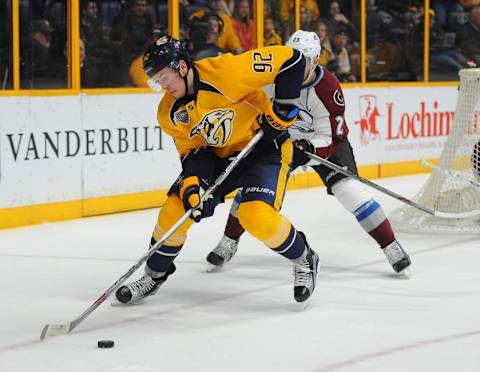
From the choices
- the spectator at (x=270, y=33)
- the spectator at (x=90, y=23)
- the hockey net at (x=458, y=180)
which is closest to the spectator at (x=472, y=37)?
the spectator at (x=270, y=33)

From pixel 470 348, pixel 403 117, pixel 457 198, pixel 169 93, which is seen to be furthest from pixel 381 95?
pixel 470 348

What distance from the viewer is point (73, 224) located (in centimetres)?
589

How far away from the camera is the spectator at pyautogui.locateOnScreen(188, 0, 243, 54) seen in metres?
7.05

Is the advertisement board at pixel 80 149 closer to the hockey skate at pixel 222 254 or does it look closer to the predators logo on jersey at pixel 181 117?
the hockey skate at pixel 222 254

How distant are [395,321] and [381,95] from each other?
4.89 meters

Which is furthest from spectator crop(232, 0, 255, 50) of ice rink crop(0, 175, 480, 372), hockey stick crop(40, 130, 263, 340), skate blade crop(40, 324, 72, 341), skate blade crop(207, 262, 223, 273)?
skate blade crop(40, 324, 72, 341)

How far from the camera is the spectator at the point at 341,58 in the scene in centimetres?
800

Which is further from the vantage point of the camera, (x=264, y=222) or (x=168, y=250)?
(x=168, y=250)

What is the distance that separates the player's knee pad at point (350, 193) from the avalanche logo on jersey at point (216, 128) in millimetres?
702

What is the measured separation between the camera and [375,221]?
4305 mm

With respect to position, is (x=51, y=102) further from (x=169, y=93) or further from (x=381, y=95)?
(x=381, y=95)

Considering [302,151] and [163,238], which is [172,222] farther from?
[302,151]

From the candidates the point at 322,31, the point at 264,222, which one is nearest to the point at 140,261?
the point at 264,222

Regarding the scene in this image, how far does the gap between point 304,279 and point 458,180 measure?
210 centimetres
